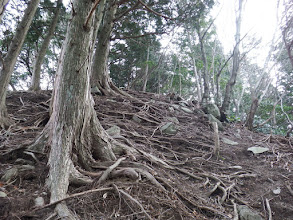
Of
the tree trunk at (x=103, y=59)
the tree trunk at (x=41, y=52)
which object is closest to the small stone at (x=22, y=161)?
the tree trunk at (x=103, y=59)

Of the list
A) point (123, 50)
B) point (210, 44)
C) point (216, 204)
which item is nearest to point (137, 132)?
point (216, 204)

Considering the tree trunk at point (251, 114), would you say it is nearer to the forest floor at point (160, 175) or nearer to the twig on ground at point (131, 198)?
the forest floor at point (160, 175)

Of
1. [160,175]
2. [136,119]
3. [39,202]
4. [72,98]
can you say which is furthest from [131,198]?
[136,119]

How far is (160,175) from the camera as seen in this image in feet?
9.29

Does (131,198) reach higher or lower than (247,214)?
higher

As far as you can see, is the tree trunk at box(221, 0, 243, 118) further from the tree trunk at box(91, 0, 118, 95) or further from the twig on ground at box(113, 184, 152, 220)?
the twig on ground at box(113, 184, 152, 220)

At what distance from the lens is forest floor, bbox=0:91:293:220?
6.91ft

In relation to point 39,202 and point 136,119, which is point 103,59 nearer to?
point 136,119

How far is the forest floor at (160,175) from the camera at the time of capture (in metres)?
2.11

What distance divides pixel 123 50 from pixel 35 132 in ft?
27.3

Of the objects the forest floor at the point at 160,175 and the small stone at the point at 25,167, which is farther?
the small stone at the point at 25,167

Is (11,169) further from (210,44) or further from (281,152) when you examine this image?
(210,44)

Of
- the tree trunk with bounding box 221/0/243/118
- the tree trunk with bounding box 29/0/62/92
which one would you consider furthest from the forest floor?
the tree trunk with bounding box 29/0/62/92

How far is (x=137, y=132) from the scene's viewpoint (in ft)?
15.3
